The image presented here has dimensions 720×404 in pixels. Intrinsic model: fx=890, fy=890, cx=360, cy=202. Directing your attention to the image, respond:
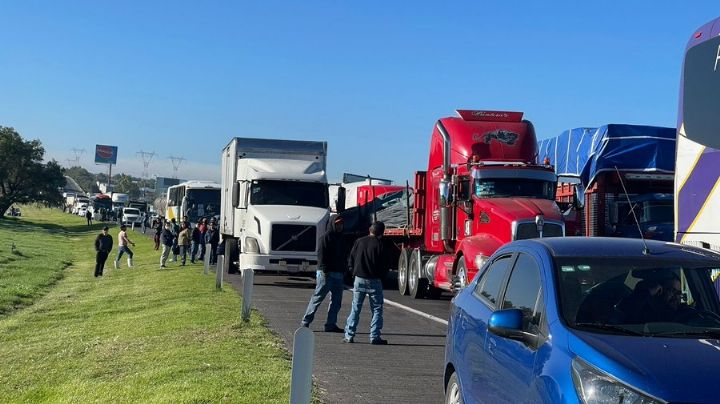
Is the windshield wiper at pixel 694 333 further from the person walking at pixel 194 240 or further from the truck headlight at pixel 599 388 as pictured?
the person walking at pixel 194 240

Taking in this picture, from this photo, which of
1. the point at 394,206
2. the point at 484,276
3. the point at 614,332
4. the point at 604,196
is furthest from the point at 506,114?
the point at 614,332

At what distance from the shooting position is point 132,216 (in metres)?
85.1

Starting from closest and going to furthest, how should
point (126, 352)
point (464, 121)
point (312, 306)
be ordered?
point (126, 352) → point (312, 306) → point (464, 121)

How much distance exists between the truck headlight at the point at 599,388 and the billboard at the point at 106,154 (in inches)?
7732

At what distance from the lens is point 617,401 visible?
4.17m

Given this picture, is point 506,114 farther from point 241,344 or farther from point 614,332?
point 614,332

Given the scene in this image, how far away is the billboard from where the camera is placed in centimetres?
19300

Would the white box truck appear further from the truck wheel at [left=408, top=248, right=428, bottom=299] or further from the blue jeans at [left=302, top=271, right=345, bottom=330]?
the blue jeans at [left=302, top=271, right=345, bottom=330]

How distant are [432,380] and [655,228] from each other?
973 centimetres

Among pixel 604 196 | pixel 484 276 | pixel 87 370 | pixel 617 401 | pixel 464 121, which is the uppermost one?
pixel 464 121

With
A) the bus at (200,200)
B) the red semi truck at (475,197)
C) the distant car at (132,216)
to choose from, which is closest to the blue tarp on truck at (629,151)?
the red semi truck at (475,197)

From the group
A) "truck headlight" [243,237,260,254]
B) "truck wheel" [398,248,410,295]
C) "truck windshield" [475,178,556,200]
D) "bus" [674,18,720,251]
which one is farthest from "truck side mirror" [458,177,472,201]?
"bus" [674,18,720,251]

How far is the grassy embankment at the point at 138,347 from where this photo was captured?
9359 millimetres

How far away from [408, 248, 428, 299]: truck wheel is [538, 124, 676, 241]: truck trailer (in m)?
3.85
